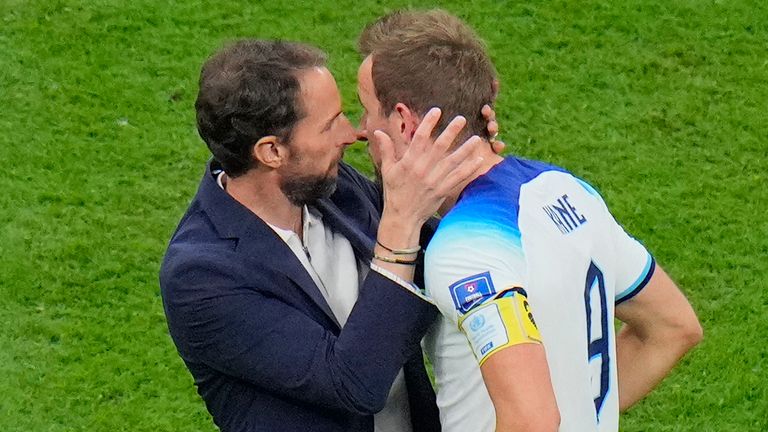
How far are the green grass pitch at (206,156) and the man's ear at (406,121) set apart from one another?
272 cm

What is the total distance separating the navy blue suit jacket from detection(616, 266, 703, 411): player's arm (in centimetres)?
63

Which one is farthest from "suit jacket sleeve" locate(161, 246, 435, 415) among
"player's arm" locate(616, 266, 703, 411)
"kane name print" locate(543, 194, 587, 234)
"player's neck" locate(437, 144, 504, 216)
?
"player's arm" locate(616, 266, 703, 411)

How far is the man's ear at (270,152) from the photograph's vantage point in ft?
9.48

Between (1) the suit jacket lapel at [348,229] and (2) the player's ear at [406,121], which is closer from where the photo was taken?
(2) the player's ear at [406,121]

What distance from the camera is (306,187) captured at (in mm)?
2957

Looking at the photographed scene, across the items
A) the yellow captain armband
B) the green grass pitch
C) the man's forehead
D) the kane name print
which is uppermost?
the man's forehead

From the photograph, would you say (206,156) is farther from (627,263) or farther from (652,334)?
(627,263)

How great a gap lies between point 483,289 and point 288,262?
585 mm

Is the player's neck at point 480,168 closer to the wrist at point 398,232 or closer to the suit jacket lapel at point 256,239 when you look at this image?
the wrist at point 398,232

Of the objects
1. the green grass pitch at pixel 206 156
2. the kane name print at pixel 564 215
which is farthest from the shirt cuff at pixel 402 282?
the green grass pitch at pixel 206 156

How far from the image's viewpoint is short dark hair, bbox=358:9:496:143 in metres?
2.65

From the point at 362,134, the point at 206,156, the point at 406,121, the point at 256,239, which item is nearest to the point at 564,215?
the point at 406,121

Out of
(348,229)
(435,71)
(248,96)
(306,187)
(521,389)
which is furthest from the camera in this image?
(348,229)

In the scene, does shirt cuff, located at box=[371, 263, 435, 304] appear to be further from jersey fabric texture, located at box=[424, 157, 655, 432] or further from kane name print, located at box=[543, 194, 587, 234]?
kane name print, located at box=[543, 194, 587, 234]
